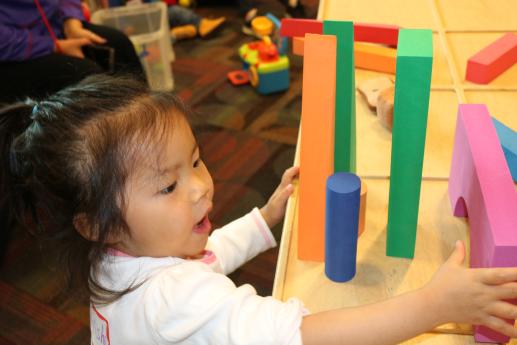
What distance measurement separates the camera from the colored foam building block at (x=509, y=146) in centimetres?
75

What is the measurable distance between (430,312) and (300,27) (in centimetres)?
49

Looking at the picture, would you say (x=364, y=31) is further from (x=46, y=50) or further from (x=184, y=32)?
(x=184, y=32)

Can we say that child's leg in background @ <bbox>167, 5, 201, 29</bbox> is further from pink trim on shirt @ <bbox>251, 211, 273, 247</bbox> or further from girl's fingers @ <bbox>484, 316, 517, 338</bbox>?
girl's fingers @ <bbox>484, 316, 517, 338</bbox>

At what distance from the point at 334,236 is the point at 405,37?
0.22 m

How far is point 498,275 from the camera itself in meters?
0.49

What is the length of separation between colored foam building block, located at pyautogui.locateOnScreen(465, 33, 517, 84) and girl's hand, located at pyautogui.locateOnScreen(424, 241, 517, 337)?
0.56 meters

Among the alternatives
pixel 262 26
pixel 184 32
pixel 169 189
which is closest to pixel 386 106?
pixel 169 189

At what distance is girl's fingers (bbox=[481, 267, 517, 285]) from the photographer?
487mm

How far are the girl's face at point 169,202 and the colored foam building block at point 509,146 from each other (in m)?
0.41

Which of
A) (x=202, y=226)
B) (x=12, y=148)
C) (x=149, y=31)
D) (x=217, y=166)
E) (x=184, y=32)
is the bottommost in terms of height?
(x=217, y=166)

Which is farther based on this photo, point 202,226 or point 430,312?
point 202,226

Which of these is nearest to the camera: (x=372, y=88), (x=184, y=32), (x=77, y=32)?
(x=372, y=88)

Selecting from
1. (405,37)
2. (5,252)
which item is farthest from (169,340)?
(5,252)

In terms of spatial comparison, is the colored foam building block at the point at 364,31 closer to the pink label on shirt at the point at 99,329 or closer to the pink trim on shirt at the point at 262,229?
the pink trim on shirt at the point at 262,229
